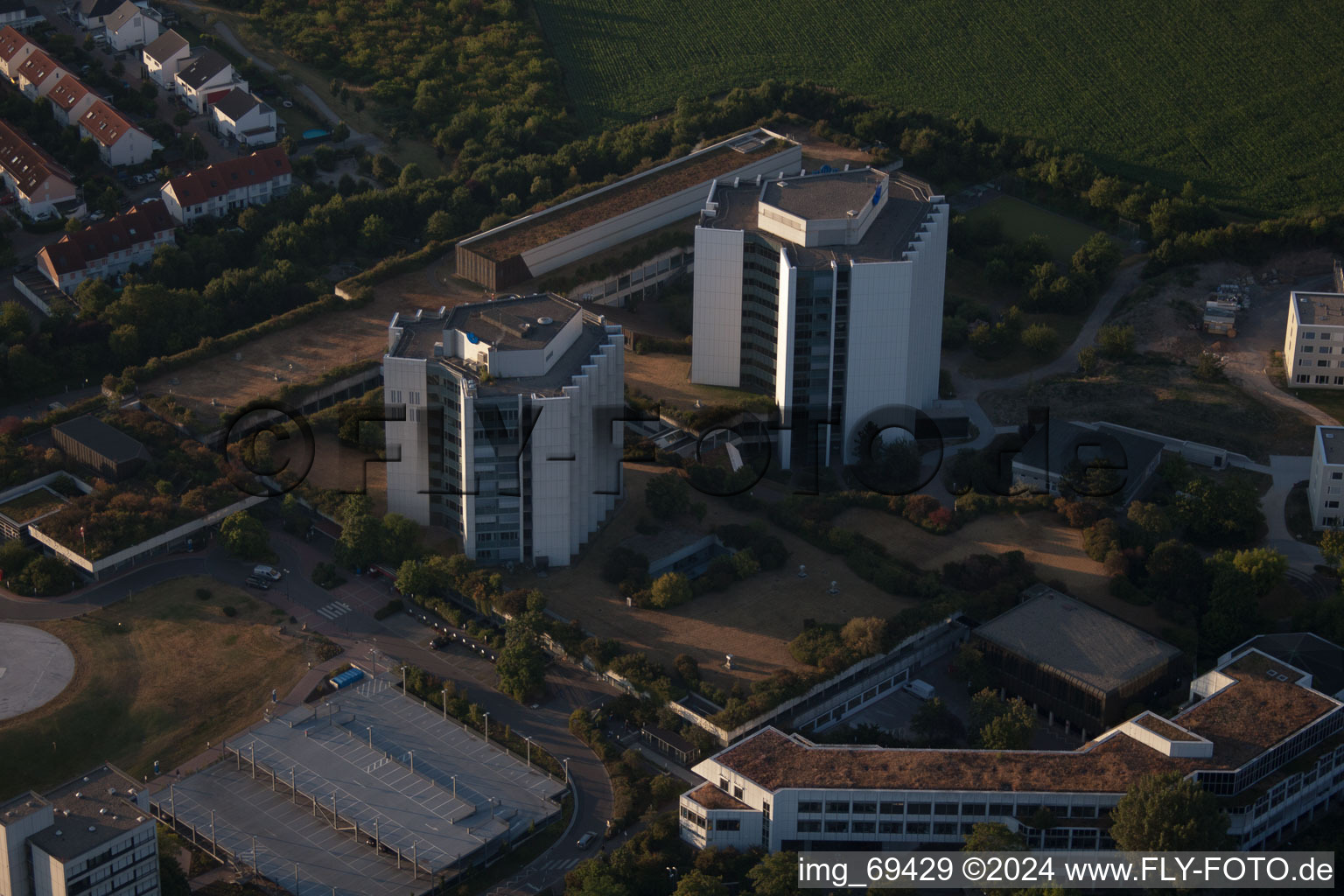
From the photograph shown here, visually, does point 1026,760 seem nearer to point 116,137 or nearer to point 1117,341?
point 1117,341

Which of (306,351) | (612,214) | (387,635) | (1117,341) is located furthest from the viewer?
(612,214)

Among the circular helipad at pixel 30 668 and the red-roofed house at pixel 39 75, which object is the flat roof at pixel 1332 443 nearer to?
the circular helipad at pixel 30 668

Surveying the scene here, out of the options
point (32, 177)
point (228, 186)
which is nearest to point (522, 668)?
point (228, 186)

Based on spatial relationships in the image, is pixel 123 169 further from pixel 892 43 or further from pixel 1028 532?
pixel 1028 532

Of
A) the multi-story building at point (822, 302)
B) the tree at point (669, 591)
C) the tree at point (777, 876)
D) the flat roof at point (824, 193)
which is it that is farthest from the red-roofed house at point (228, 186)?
the tree at point (777, 876)

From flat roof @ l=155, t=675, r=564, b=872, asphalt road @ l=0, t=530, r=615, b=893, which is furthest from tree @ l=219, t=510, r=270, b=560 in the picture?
flat roof @ l=155, t=675, r=564, b=872
